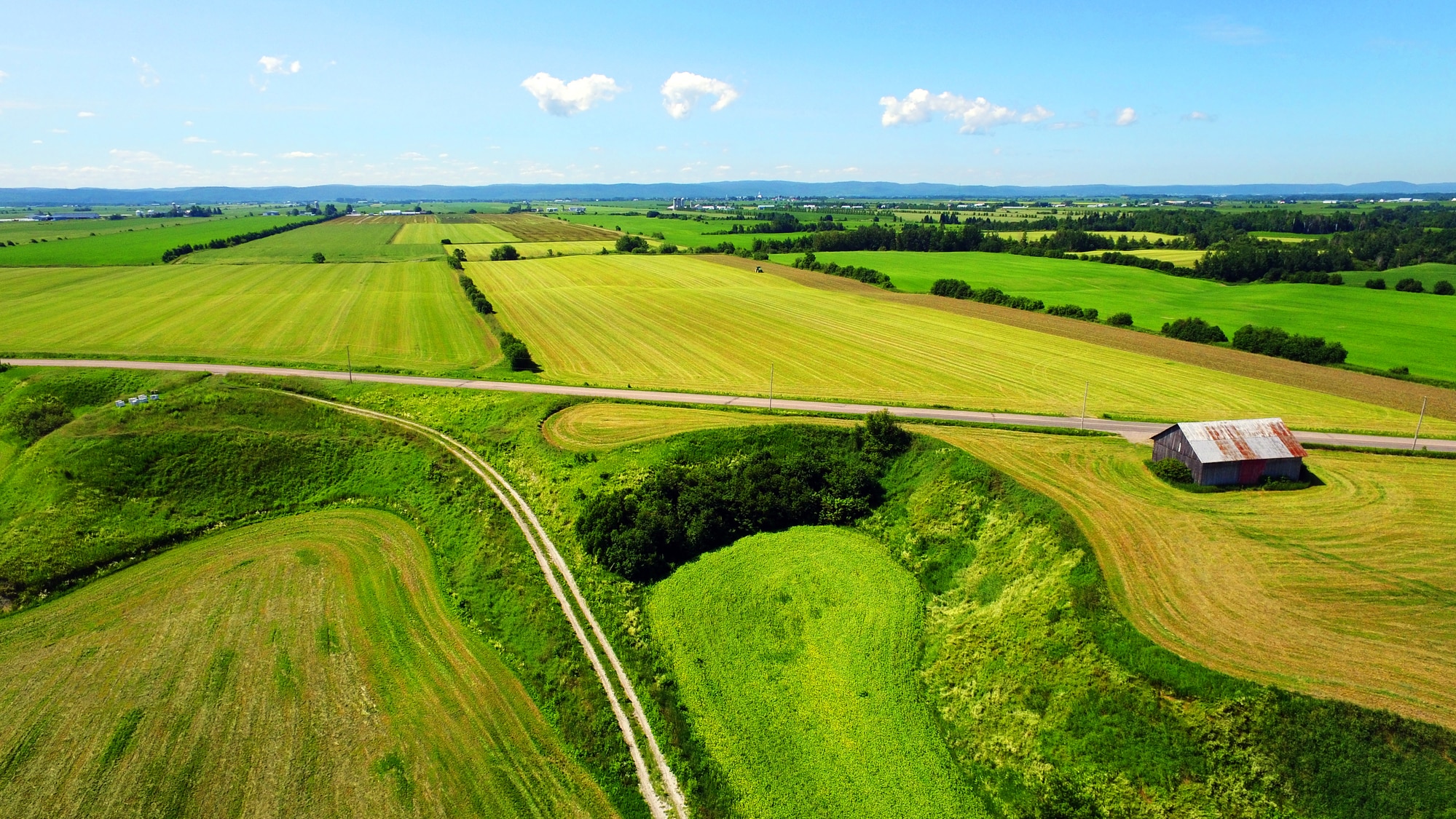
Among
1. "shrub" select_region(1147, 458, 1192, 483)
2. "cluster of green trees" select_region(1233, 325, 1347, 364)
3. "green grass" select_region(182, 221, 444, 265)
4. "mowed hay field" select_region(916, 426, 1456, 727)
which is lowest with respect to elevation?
"mowed hay field" select_region(916, 426, 1456, 727)

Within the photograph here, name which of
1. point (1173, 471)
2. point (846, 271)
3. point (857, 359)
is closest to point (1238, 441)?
point (1173, 471)

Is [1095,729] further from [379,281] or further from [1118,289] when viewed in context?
[379,281]

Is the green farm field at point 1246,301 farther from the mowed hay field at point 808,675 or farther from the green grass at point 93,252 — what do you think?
the green grass at point 93,252

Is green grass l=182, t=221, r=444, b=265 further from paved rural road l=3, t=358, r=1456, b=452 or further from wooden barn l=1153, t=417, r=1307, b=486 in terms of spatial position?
wooden barn l=1153, t=417, r=1307, b=486

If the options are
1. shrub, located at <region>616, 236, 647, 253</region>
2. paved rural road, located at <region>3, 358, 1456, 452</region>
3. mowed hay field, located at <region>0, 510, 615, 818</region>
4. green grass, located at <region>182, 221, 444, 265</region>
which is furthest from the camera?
shrub, located at <region>616, 236, 647, 253</region>

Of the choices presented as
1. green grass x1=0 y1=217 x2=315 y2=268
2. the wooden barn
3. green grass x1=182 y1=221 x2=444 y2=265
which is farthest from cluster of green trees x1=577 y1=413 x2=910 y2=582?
green grass x1=0 y1=217 x2=315 y2=268

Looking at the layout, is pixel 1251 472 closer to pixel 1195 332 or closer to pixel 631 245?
pixel 1195 332
